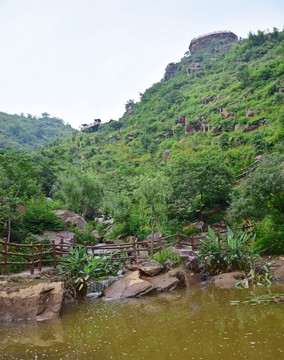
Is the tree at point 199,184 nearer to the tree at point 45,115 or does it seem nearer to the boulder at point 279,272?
the boulder at point 279,272

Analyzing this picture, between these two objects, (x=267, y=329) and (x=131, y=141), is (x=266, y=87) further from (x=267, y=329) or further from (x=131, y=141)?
(x=267, y=329)

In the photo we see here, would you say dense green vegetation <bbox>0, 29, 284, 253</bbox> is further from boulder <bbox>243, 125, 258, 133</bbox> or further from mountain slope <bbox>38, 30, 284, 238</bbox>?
mountain slope <bbox>38, 30, 284, 238</bbox>

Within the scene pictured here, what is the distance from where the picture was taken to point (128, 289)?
9.53 metres

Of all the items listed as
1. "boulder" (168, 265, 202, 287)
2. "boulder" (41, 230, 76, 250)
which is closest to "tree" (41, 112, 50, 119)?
"boulder" (41, 230, 76, 250)

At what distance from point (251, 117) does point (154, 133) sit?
71.8 feet

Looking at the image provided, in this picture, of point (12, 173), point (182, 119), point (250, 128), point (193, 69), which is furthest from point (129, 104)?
point (12, 173)

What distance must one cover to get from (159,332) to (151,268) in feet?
18.3

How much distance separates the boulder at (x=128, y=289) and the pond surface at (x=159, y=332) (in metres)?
1.16

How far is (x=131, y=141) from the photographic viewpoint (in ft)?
186

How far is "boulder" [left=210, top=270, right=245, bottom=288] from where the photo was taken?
31.2 feet

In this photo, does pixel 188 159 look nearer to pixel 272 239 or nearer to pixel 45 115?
pixel 272 239

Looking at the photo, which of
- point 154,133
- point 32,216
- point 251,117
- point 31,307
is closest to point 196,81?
point 154,133

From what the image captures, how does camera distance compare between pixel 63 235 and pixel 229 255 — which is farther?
pixel 63 235

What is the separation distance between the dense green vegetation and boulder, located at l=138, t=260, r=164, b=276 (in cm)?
200
